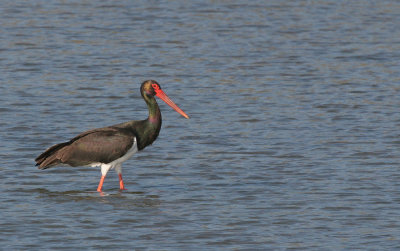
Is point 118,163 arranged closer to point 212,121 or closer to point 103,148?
point 103,148

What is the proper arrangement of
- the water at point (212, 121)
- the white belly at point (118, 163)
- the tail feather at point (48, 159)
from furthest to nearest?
the white belly at point (118, 163) < the tail feather at point (48, 159) < the water at point (212, 121)

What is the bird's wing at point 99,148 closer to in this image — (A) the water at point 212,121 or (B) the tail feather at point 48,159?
(B) the tail feather at point 48,159

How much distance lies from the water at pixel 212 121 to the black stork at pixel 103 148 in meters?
0.40

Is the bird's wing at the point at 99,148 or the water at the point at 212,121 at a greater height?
the bird's wing at the point at 99,148

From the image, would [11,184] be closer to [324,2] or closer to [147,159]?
[147,159]

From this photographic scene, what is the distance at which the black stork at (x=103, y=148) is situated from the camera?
16078 mm

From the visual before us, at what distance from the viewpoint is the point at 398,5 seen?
34.7m

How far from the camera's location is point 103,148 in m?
16.1

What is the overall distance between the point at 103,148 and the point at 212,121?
5.09m

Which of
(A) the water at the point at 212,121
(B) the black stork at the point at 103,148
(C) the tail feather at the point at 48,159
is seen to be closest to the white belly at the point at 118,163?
(B) the black stork at the point at 103,148

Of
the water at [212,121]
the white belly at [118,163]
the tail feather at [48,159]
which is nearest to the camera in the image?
the water at [212,121]

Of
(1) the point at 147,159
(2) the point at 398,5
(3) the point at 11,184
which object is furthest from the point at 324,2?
(3) the point at 11,184

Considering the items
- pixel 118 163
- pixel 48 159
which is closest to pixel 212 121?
pixel 118 163

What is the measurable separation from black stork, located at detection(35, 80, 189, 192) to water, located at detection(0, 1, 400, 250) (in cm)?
40
